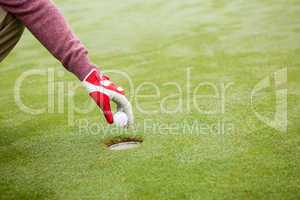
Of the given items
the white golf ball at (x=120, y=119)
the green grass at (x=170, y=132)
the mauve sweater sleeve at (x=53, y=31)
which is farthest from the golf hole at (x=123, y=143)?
the mauve sweater sleeve at (x=53, y=31)

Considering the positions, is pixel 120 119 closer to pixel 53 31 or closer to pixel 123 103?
pixel 123 103

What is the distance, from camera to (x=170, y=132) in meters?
2.31

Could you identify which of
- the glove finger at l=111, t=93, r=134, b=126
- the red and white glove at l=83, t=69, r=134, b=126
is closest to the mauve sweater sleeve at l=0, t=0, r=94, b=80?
the red and white glove at l=83, t=69, r=134, b=126

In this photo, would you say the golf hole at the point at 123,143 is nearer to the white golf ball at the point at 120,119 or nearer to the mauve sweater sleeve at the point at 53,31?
the white golf ball at the point at 120,119

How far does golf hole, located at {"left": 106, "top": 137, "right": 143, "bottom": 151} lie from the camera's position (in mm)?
2254

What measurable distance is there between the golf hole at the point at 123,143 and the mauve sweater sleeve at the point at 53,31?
43 centimetres

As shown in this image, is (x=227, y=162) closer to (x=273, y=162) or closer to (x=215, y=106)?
(x=273, y=162)

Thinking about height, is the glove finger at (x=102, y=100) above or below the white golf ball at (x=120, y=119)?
above

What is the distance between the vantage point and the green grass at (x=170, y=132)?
1818 millimetres

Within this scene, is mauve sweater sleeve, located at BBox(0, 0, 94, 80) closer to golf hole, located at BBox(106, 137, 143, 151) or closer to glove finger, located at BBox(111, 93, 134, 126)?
glove finger, located at BBox(111, 93, 134, 126)

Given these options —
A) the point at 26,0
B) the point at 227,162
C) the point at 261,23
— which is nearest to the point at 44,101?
the point at 26,0

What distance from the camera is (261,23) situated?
4570 mm

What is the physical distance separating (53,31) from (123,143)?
62 centimetres

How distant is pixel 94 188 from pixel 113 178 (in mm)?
92
